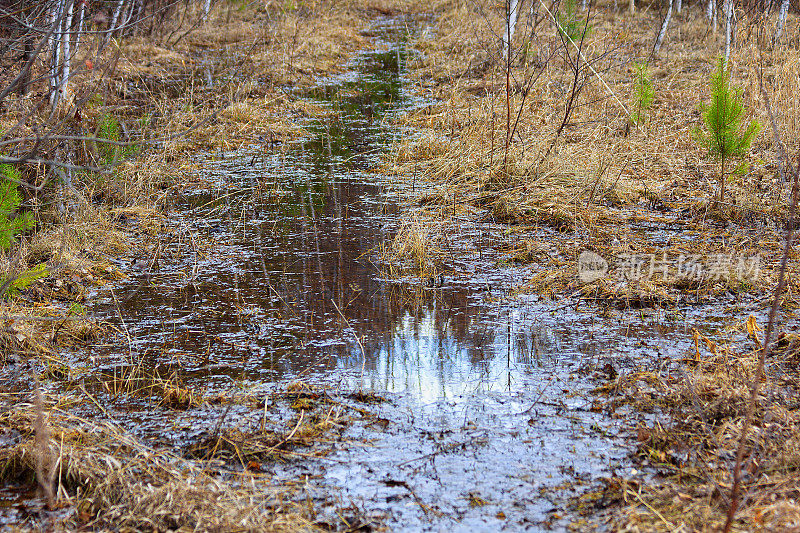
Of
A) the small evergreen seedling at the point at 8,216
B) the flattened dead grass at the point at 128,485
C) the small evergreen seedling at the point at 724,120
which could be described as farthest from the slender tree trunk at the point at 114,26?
the small evergreen seedling at the point at 724,120

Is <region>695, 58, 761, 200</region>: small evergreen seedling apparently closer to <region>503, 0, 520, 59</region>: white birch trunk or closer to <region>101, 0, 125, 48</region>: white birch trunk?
<region>503, 0, 520, 59</region>: white birch trunk

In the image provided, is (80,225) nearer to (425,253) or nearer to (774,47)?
(425,253)

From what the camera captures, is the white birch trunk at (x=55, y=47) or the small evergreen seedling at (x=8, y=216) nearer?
the white birch trunk at (x=55, y=47)

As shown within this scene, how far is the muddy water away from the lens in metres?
2.72

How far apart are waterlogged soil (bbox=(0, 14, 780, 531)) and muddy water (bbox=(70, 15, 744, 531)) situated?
0.01 meters

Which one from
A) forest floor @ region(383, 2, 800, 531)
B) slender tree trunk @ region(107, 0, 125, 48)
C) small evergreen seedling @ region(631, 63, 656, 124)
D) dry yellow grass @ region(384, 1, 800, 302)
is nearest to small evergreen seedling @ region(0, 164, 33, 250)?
slender tree trunk @ region(107, 0, 125, 48)

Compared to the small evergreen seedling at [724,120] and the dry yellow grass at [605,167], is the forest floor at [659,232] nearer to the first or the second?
the dry yellow grass at [605,167]

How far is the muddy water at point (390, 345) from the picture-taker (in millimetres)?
2723

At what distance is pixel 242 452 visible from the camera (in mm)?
2883

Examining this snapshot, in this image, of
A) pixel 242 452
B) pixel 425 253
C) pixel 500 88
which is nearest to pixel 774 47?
pixel 500 88

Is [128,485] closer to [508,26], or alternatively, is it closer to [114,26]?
[508,26]

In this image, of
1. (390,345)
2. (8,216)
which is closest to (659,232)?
(390,345)

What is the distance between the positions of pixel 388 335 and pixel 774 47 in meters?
9.32

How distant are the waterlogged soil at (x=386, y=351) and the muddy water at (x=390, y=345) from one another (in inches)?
0.4
